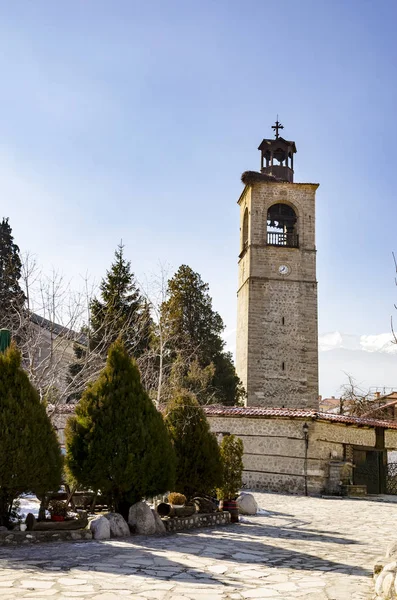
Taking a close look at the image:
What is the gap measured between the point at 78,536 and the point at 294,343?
20779 millimetres

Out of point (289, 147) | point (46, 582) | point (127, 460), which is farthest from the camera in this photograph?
point (289, 147)

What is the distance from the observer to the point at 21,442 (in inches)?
294

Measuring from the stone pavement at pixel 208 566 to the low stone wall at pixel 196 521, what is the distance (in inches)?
10.5

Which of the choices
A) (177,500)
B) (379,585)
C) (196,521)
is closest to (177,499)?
(177,500)

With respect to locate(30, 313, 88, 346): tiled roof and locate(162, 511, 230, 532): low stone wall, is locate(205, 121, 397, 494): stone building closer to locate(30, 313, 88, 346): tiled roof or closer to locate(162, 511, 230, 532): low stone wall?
locate(30, 313, 88, 346): tiled roof

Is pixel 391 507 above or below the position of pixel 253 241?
below

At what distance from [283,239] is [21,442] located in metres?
23.3

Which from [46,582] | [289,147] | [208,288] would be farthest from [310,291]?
[46,582]

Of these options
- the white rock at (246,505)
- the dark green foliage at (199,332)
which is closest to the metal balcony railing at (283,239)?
the dark green foliage at (199,332)

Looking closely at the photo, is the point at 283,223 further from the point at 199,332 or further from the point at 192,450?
the point at 192,450

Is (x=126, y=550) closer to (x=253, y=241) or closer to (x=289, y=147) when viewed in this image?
(x=253, y=241)

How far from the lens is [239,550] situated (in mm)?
7191

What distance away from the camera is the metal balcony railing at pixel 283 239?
94.6 ft

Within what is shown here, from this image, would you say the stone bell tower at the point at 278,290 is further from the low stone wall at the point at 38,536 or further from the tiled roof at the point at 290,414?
the low stone wall at the point at 38,536
